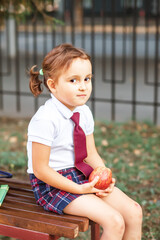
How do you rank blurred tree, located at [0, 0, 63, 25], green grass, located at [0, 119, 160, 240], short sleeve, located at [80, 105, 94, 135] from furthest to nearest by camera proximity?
blurred tree, located at [0, 0, 63, 25]
green grass, located at [0, 119, 160, 240]
short sleeve, located at [80, 105, 94, 135]

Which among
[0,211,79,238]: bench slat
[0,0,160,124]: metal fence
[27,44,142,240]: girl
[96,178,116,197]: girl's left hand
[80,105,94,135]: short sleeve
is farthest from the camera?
[0,0,160,124]: metal fence

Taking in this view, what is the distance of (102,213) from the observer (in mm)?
2172

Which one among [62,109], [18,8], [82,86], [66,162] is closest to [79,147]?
[66,162]

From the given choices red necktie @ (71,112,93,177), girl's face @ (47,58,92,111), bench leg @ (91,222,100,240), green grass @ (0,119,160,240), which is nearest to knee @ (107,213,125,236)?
bench leg @ (91,222,100,240)

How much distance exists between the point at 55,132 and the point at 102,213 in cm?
46

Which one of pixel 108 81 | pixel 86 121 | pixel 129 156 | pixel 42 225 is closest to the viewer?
pixel 42 225

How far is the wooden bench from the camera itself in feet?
6.93

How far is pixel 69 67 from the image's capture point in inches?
88.9

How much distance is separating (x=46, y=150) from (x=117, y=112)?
13.8 feet

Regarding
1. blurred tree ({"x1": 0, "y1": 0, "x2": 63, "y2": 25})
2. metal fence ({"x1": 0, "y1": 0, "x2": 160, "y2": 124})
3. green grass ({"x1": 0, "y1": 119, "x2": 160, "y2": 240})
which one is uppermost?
blurred tree ({"x1": 0, "y1": 0, "x2": 63, "y2": 25})

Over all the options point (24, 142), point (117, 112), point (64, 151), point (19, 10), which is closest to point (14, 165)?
point (24, 142)

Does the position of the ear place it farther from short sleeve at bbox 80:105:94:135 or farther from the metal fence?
the metal fence

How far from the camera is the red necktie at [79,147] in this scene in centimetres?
238

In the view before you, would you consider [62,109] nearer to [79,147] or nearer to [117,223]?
[79,147]
